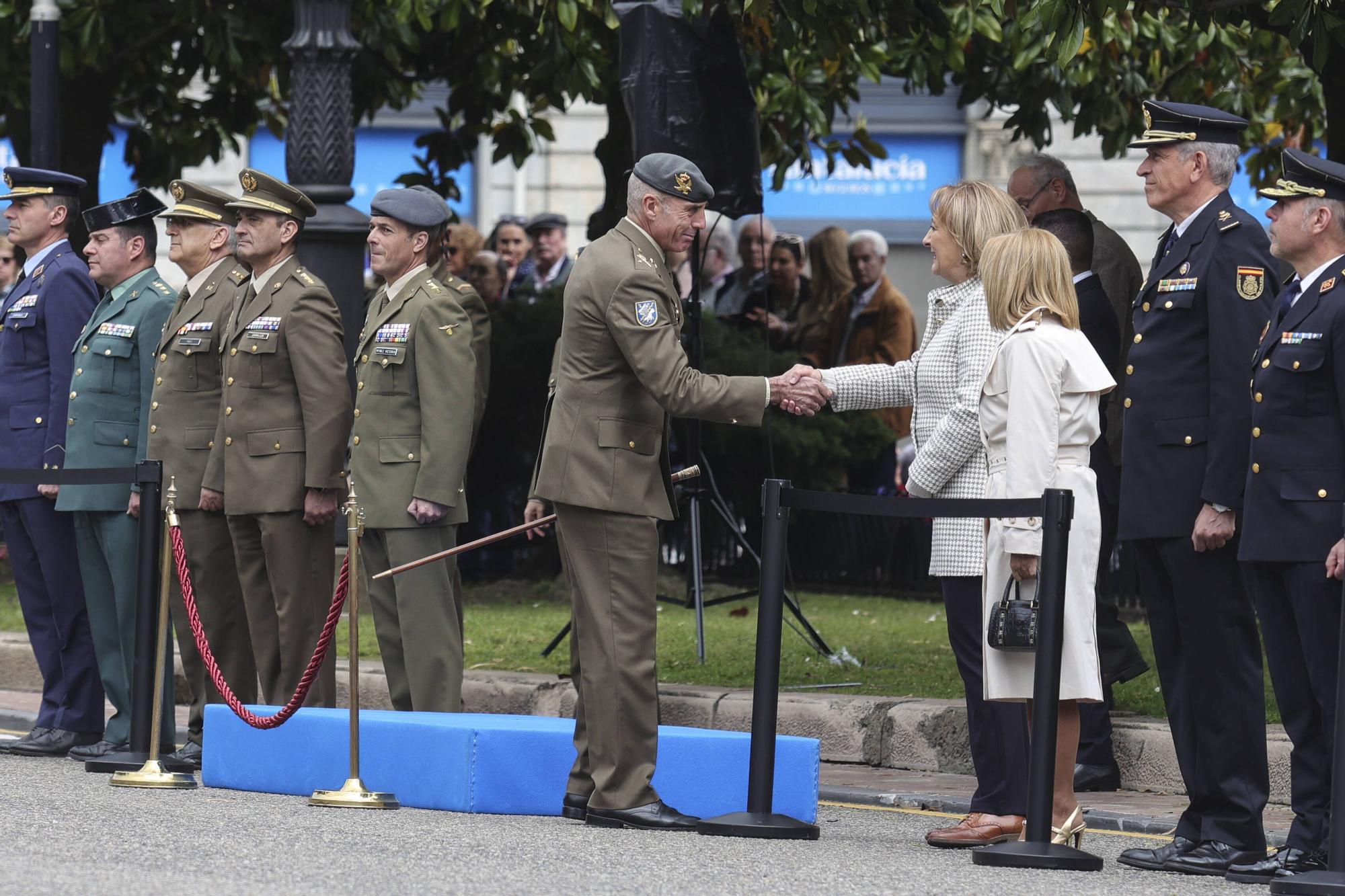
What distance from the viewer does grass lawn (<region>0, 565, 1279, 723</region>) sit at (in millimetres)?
8984

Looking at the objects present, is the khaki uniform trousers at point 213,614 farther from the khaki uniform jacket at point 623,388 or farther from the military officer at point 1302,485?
the military officer at point 1302,485

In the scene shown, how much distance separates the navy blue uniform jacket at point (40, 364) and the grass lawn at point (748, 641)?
6.76 feet

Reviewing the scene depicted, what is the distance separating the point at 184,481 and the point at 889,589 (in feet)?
19.4

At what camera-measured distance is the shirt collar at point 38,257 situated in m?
8.67

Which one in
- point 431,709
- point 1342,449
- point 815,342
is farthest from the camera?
point 815,342

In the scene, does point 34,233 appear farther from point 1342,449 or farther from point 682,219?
point 1342,449

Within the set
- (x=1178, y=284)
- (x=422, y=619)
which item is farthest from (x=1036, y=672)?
(x=422, y=619)

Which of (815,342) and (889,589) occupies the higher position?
(815,342)

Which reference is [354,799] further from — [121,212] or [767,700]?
[121,212]

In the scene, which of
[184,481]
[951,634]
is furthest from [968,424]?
[184,481]

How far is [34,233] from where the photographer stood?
8703 millimetres

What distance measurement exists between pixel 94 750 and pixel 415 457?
164cm

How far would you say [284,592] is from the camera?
8.13 m

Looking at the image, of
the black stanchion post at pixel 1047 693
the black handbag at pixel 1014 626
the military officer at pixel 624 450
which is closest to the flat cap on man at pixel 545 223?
the military officer at pixel 624 450
